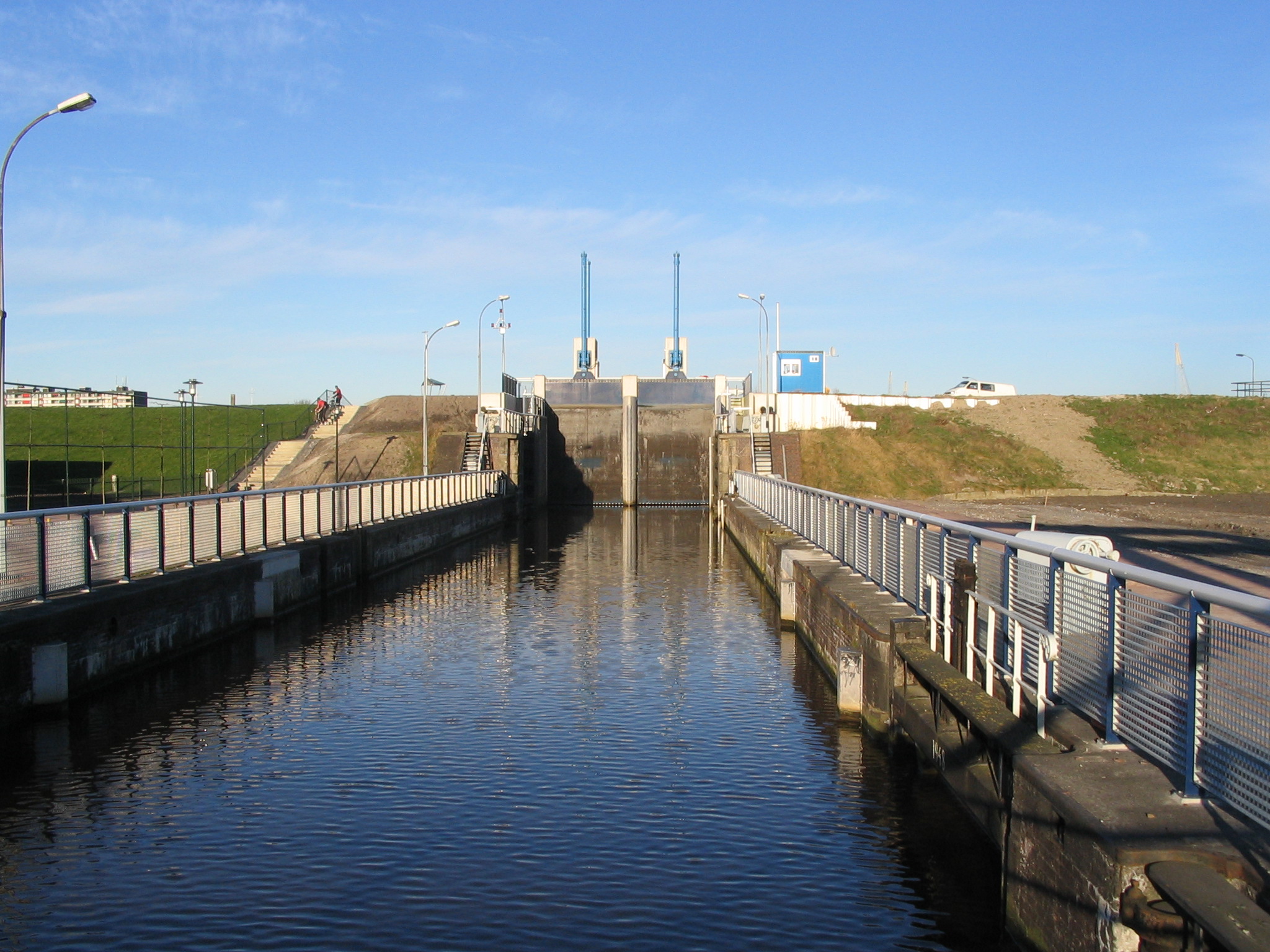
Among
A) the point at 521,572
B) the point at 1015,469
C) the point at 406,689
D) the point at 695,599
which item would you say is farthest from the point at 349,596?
the point at 1015,469

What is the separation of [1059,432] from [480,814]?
59.4 m

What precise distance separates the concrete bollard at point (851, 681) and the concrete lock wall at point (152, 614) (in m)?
7.57

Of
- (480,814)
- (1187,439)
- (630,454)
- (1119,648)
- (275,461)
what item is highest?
(1187,439)

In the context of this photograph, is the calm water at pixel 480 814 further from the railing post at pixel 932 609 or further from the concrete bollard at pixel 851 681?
the railing post at pixel 932 609

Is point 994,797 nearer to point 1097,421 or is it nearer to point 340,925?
point 340,925

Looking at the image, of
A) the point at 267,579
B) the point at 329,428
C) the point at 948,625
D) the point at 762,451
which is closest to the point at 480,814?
the point at 948,625

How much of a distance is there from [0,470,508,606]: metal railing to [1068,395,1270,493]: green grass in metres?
44.3

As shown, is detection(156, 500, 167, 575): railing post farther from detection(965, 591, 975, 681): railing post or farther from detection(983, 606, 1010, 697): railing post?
detection(983, 606, 1010, 697): railing post

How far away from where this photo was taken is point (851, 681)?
461 inches

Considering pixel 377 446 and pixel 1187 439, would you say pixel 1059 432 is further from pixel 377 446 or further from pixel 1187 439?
pixel 377 446

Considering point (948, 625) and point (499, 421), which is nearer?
point (948, 625)

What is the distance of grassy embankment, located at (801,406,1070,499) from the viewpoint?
53.7 metres

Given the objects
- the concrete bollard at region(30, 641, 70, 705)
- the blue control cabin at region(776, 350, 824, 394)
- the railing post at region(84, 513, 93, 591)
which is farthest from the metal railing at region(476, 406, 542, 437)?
the concrete bollard at region(30, 641, 70, 705)

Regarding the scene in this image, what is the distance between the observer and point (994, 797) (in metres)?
7.49
